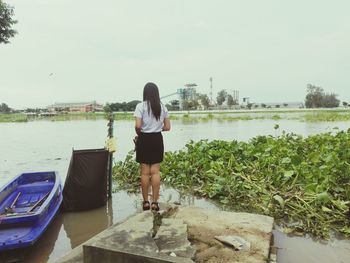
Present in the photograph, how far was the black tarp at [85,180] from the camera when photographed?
15.9 ft

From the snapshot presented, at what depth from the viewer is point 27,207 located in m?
4.48

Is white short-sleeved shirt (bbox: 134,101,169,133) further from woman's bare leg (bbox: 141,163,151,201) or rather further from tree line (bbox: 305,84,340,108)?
tree line (bbox: 305,84,340,108)

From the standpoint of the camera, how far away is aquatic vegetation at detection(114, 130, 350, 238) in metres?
4.23

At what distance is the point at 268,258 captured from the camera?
2928 millimetres

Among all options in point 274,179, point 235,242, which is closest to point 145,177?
point 235,242

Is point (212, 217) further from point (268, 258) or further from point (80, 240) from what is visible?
point (80, 240)

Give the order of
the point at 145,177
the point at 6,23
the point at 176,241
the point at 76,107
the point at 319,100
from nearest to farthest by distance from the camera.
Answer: the point at 176,241
the point at 145,177
the point at 6,23
the point at 319,100
the point at 76,107

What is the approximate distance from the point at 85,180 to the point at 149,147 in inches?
53.1

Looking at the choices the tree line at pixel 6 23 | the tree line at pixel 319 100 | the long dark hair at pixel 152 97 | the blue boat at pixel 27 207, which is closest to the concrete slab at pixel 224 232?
the long dark hair at pixel 152 97

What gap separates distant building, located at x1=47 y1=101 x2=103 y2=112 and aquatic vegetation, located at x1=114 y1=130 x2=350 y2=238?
8526 cm

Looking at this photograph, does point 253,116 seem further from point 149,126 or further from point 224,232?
point 224,232

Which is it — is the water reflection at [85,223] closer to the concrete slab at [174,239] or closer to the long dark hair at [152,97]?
the concrete slab at [174,239]

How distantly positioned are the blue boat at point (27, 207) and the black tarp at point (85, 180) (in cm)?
19

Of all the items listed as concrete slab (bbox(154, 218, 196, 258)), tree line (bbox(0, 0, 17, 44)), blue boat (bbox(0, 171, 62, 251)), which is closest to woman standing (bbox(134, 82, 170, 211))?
concrete slab (bbox(154, 218, 196, 258))
